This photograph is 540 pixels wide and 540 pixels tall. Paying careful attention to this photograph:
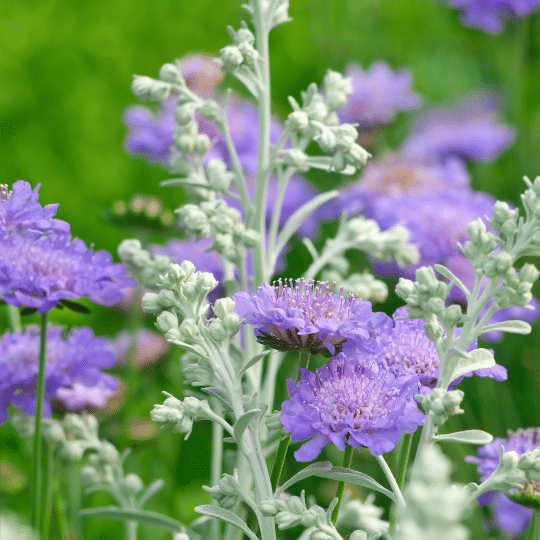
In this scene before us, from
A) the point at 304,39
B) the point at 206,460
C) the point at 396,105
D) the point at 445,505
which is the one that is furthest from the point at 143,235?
the point at 304,39

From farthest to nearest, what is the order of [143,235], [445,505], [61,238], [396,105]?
[396,105], [143,235], [61,238], [445,505]

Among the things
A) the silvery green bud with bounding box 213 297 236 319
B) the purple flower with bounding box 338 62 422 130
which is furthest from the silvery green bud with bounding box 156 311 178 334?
the purple flower with bounding box 338 62 422 130

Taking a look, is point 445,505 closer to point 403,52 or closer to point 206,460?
point 206,460

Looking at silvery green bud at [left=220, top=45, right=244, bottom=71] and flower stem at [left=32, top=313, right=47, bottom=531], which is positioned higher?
silvery green bud at [left=220, top=45, right=244, bottom=71]

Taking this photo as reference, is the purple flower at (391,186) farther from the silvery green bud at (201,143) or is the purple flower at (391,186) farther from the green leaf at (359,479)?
the green leaf at (359,479)

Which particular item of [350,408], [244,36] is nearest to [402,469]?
[350,408]

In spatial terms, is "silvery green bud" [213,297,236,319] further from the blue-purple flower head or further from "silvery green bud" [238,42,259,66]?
"silvery green bud" [238,42,259,66]
